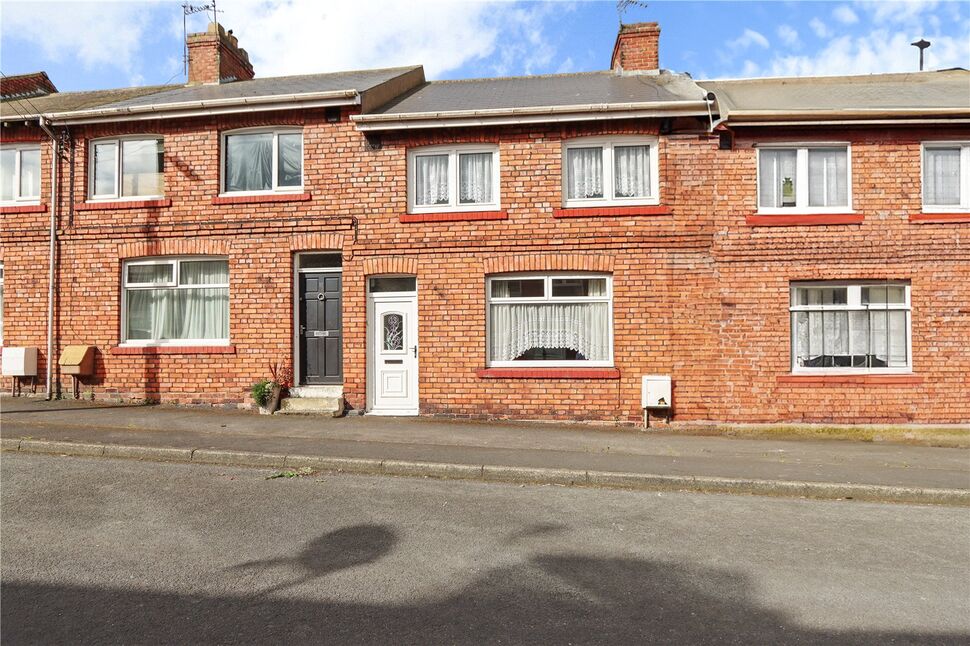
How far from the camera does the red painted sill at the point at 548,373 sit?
10312 millimetres

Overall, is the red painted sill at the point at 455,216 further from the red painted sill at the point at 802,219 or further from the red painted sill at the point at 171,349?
the red painted sill at the point at 802,219

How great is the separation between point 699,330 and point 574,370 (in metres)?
2.12

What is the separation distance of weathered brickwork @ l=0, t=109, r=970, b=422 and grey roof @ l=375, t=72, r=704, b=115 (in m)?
0.71

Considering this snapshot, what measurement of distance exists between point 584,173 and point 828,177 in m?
3.96

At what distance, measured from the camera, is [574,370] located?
10.4 metres

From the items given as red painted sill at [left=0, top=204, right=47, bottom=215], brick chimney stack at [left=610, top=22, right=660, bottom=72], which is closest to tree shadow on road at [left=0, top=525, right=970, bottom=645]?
red painted sill at [left=0, top=204, right=47, bottom=215]

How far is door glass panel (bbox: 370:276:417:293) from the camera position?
1091 cm

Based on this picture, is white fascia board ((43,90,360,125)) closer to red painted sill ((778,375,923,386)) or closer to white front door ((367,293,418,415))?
white front door ((367,293,418,415))

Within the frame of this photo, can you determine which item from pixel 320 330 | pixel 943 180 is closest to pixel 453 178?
pixel 320 330

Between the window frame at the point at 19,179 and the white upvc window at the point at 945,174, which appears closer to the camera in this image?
the white upvc window at the point at 945,174

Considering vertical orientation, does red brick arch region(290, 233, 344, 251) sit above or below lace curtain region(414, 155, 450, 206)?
below

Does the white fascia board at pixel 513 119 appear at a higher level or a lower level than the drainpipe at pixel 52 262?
higher

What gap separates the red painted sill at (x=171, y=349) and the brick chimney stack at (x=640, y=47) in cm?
997

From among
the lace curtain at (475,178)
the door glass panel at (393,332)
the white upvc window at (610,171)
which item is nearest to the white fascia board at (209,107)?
the lace curtain at (475,178)
